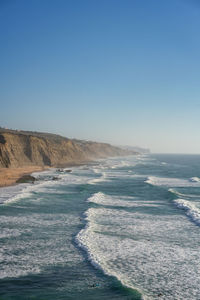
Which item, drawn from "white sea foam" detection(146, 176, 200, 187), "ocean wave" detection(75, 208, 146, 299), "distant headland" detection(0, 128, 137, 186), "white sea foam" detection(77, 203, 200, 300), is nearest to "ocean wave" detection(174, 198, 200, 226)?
Answer: "white sea foam" detection(77, 203, 200, 300)

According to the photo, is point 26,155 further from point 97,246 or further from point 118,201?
point 97,246

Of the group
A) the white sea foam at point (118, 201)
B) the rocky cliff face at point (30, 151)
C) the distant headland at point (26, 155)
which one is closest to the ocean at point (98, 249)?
the white sea foam at point (118, 201)

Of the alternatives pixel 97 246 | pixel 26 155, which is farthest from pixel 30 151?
pixel 97 246

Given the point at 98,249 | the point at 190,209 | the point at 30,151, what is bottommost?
the point at 98,249

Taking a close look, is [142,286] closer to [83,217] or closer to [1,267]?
[1,267]

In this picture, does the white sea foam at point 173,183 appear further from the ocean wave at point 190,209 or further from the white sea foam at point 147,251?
the white sea foam at point 147,251

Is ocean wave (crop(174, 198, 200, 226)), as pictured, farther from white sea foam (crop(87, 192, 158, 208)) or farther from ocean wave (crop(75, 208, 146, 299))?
ocean wave (crop(75, 208, 146, 299))
